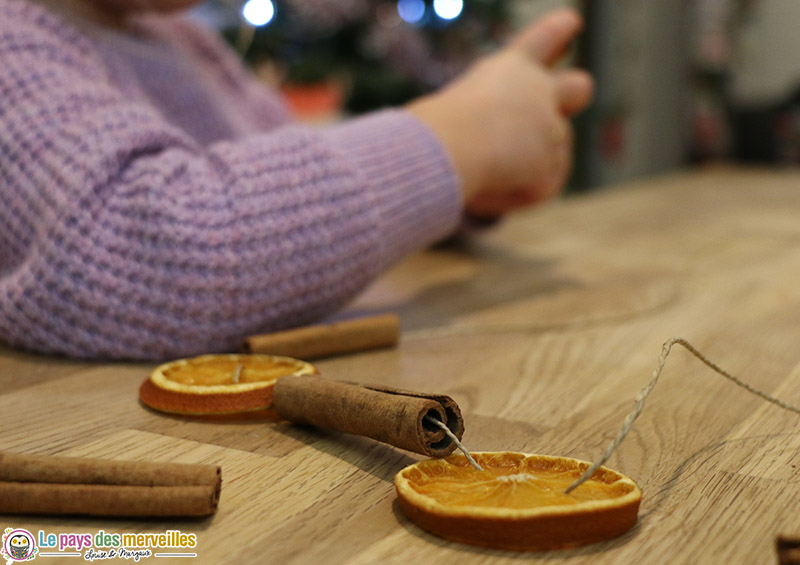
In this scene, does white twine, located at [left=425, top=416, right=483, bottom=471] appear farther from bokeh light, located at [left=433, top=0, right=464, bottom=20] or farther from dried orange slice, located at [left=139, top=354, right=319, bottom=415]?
bokeh light, located at [left=433, top=0, right=464, bottom=20]

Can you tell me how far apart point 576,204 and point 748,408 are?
132 centimetres

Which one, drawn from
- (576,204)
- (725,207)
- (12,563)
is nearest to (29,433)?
(12,563)

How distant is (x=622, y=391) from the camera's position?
2.24 ft

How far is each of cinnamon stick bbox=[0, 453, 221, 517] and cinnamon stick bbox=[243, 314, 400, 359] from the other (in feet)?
0.88

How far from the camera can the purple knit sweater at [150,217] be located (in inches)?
27.9

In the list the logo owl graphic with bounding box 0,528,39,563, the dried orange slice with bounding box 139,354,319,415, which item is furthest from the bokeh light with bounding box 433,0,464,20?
the logo owl graphic with bounding box 0,528,39,563

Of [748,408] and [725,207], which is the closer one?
[748,408]

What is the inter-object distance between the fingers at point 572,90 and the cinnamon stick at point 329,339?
1.41ft

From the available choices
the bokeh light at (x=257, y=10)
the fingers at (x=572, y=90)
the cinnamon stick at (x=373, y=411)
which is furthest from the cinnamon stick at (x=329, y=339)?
the bokeh light at (x=257, y=10)

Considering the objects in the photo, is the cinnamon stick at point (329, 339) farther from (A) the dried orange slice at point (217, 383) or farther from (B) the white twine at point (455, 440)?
(B) the white twine at point (455, 440)

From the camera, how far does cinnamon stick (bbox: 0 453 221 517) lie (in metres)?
0.44

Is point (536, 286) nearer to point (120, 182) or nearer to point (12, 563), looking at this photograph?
point (120, 182)

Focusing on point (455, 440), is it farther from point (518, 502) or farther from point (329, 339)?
point (329, 339)

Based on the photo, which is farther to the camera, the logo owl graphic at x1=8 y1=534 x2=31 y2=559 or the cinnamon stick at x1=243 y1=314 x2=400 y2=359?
the cinnamon stick at x1=243 y1=314 x2=400 y2=359
